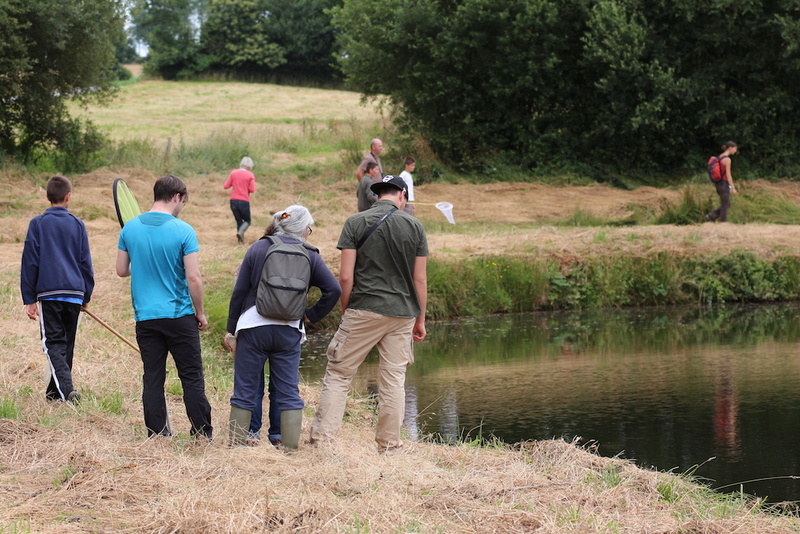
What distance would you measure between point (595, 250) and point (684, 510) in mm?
9842

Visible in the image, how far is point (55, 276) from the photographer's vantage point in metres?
6.64

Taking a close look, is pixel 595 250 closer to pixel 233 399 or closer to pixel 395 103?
pixel 233 399

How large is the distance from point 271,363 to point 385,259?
3.28 ft

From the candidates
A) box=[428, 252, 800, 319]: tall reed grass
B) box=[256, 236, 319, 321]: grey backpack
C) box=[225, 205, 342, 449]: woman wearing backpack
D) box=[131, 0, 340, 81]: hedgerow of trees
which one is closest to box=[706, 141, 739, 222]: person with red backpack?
box=[428, 252, 800, 319]: tall reed grass

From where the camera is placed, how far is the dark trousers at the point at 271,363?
583 centimetres

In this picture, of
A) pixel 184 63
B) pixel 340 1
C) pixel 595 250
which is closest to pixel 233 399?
pixel 595 250

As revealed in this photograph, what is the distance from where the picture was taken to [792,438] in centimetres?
721

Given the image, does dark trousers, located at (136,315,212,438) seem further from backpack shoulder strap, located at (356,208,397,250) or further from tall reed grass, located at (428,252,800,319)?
tall reed grass, located at (428,252,800,319)

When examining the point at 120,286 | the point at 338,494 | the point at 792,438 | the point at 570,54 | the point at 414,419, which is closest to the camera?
the point at 338,494

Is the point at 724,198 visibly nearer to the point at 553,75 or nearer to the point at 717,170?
the point at 717,170

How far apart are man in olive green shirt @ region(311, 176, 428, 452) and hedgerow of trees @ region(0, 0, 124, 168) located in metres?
15.8

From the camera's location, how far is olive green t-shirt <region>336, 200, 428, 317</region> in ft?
19.7

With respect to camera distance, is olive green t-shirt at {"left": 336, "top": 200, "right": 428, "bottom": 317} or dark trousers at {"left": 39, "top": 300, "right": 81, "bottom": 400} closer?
olive green t-shirt at {"left": 336, "top": 200, "right": 428, "bottom": 317}

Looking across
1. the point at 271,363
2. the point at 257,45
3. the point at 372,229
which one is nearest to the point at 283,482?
the point at 271,363
